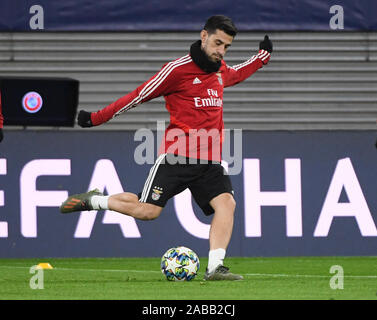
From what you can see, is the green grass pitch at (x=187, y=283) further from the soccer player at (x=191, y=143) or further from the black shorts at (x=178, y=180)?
the black shorts at (x=178, y=180)

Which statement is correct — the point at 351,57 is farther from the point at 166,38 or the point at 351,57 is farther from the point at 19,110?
the point at 19,110

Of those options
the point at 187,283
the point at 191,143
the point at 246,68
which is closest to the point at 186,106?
the point at 191,143

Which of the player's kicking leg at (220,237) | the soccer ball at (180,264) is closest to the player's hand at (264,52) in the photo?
the player's kicking leg at (220,237)

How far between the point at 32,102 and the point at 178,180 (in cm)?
482

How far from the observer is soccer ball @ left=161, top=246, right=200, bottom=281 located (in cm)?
919

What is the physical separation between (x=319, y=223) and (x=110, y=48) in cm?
374

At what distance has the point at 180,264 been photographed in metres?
9.18

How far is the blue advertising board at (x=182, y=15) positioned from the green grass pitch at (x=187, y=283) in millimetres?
3236

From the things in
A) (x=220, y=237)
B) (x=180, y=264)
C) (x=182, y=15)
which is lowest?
(x=180, y=264)

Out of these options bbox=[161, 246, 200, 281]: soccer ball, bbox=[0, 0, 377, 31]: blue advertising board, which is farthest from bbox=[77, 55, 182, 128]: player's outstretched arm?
bbox=[0, 0, 377, 31]: blue advertising board

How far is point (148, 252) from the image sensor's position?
13.5 metres

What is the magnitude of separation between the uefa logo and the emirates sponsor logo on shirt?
475cm

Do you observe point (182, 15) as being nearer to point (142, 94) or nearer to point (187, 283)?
point (142, 94)
